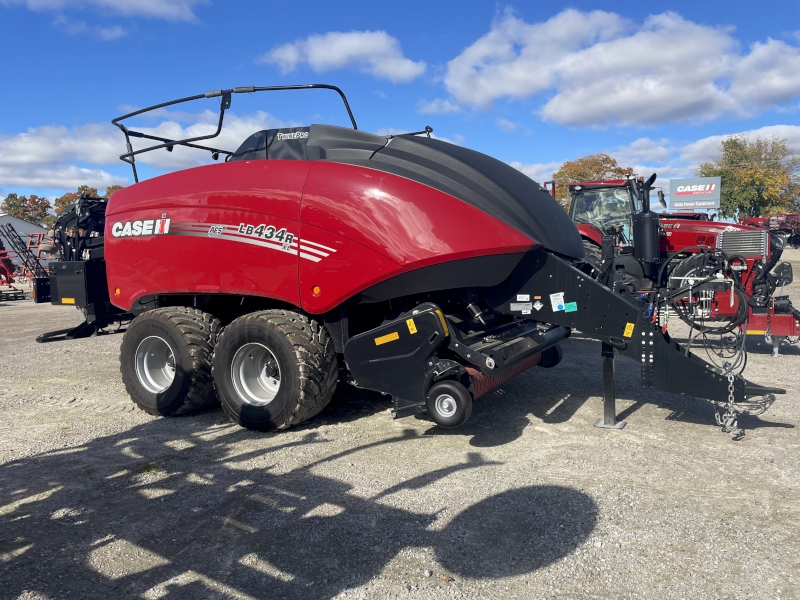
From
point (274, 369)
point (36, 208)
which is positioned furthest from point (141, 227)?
point (36, 208)

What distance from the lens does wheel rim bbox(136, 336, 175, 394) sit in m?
5.68

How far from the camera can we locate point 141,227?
5508 millimetres

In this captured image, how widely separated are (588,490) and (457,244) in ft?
5.87

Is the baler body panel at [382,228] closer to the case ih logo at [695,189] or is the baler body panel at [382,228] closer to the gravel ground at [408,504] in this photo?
the gravel ground at [408,504]

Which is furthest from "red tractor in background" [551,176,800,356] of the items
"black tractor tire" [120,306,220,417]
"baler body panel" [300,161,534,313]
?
"black tractor tire" [120,306,220,417]

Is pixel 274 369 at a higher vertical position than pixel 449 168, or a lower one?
lower

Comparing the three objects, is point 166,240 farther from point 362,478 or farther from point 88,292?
point 362,478

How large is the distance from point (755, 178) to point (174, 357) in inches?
1923

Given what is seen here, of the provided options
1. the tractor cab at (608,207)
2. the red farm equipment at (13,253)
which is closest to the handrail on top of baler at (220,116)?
the tractor cab at (608,207)

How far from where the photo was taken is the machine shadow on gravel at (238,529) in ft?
9.14

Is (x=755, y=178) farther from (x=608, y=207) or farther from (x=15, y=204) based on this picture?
(x=15, y=204)

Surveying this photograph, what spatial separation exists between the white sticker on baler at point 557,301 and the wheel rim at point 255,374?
2.23 meters

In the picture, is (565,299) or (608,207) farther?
(608,207)

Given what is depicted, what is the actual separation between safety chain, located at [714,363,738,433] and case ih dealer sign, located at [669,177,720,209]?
46.3 m
